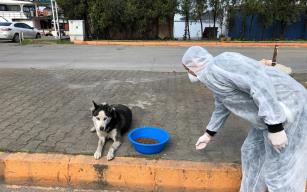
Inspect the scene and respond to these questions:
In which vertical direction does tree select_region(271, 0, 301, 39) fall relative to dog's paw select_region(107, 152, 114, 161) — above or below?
above

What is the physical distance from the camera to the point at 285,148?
2.68 m

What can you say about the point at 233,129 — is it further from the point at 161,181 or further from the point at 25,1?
the point at 25,1

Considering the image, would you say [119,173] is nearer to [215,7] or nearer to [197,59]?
[197,59]

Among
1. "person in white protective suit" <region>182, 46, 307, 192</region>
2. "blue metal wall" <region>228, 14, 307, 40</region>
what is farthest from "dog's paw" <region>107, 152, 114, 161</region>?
"blue metal wall" <region>228, 14, 307, 40</region>

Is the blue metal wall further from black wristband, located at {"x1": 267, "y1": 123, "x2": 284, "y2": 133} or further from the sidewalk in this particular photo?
black wristband, located at {"x1": 267, "y1": 123, "x2": 284, "y2": 133}

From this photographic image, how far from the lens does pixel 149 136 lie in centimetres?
436

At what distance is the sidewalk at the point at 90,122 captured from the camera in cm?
379

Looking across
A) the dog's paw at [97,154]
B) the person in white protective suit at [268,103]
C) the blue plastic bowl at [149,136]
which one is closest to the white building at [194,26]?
the blue plastic bowl at [149,136]

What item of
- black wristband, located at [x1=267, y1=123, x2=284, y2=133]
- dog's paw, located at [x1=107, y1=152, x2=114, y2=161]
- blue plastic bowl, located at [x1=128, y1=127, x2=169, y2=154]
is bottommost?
dog's paw, located at [x1=107, y1=152, x2=114, y2=161]

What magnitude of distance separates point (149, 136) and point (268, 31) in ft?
68.7

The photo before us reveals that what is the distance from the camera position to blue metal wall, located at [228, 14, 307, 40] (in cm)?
2272

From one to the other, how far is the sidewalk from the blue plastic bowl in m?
0.09

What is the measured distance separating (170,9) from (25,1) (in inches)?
1392

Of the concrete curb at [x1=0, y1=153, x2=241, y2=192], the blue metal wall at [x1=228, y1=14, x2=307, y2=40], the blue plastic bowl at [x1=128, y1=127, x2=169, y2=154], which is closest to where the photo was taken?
the concrete curb at [x1=0, y1=153, x2=241, y2=192]
